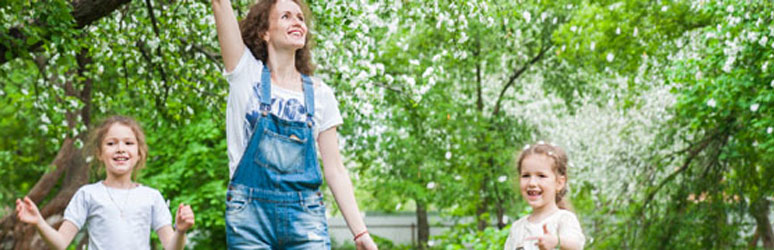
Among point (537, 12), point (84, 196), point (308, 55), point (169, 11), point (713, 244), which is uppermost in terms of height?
point (537, 12)

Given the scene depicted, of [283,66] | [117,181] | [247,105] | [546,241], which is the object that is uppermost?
[283,66]

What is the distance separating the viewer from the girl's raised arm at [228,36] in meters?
3.00

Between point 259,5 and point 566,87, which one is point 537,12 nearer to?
point 566,87

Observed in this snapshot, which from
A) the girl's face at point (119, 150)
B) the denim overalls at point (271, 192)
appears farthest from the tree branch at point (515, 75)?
the denim overalls at point (271, 192)

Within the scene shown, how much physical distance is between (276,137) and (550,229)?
48.5 inches

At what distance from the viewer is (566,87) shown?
18.1 meters

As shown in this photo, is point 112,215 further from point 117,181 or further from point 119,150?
point 119,150

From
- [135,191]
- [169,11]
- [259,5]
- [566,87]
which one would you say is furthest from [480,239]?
[566,87]

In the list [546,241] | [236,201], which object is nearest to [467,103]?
[546,241]

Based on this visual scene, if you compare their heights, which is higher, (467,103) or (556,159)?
(467,103)

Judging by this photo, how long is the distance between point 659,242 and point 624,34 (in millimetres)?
3023

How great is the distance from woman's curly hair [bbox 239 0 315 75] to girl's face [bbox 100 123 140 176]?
0.96 m

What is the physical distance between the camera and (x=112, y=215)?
12.5 feet

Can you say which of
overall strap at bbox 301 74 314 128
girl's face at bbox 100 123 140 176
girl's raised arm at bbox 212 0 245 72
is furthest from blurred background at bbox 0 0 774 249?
overall strap at bbox 301 74 314 128
